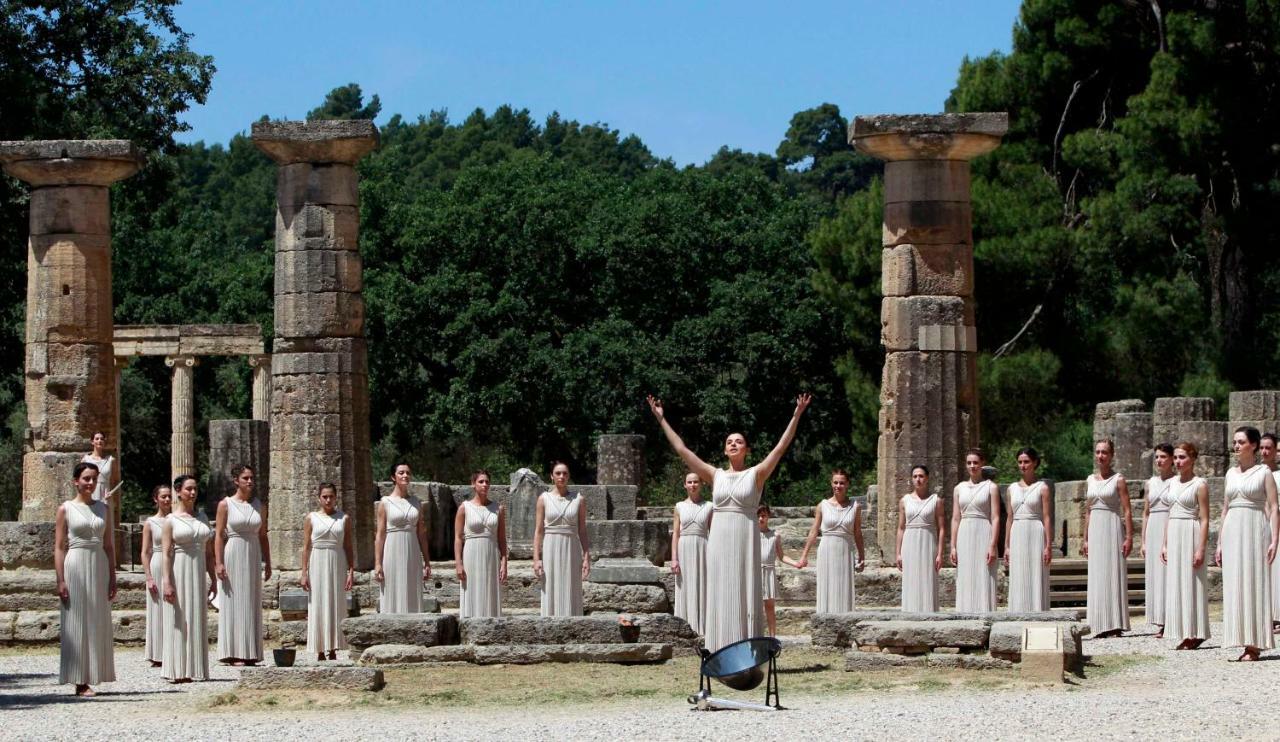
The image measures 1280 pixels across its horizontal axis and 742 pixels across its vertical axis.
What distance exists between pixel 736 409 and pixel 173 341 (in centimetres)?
1025

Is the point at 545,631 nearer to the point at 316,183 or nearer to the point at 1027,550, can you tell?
the point at 1027,550

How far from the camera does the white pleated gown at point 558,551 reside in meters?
18.3

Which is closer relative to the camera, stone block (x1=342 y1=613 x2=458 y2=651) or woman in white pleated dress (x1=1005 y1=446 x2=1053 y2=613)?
stone block (x1=342 y1=613 x2=458 y2=651)

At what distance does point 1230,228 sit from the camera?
33688 millimetres

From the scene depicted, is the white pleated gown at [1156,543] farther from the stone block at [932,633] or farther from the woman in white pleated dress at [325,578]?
the woman in white pleated dress at [325,578]

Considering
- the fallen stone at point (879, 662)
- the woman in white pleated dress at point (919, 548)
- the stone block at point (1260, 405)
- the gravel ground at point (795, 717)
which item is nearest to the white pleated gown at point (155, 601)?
the gravel ground at point (795, 717)

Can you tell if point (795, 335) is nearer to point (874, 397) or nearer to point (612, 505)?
point (874, 397)

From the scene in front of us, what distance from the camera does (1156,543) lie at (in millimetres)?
17875

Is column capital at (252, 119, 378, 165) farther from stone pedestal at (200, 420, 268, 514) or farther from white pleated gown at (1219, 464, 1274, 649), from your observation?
white pleated gown at (1219, 464, 1274, 649)

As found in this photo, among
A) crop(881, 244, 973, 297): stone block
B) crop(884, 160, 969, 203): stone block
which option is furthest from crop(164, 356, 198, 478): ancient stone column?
crop(884, 160, 969, 203): stone block

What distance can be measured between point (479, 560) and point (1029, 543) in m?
4.65

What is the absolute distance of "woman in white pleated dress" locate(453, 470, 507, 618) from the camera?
59.9 ft

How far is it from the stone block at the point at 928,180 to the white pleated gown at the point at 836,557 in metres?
4.88

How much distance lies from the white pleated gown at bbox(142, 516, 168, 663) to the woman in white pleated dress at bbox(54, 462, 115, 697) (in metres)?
1.32
